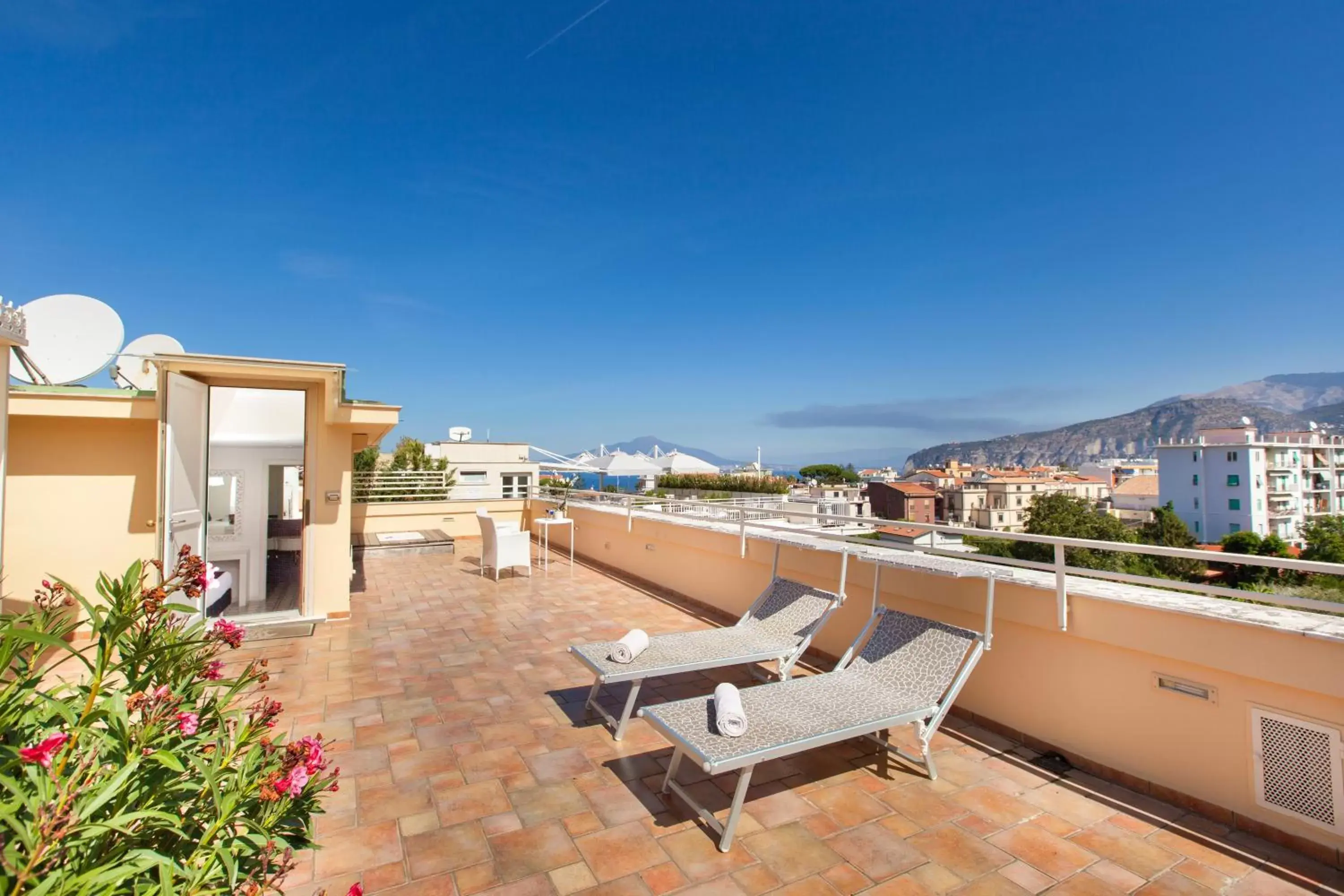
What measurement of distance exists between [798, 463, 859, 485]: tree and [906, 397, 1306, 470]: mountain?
307ft

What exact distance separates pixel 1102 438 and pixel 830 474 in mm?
148706

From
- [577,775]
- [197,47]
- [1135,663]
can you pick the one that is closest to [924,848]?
[1135,663]

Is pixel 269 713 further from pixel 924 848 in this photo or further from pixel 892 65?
pixel 892 65

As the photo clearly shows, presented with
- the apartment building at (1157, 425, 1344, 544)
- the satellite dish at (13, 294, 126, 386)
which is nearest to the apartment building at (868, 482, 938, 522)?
the satellite dish at (13, 294, 126, 386)

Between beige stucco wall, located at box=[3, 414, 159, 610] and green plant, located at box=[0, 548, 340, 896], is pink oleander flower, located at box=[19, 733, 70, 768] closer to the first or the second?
green plant, located at box=[0, 548, 340, 896]

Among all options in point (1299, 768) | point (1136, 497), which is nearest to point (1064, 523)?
point (1299, 768)

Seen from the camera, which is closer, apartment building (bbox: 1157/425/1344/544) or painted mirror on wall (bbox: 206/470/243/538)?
painted mirror on wall (bbox: 206/470/243/538)

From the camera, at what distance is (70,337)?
600cm

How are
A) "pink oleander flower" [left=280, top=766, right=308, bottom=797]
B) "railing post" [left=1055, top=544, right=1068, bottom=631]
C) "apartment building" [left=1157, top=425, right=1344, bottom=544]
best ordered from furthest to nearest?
"apartment building" [left=1157, top=425, right=1344, bottom=544] → "railing post" [left=1055, top=544, right=1068, bottom=631] → "pink oleander flower" [left=280, top=766, right=308, bottom=797]

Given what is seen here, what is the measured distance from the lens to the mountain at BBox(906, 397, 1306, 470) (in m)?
147

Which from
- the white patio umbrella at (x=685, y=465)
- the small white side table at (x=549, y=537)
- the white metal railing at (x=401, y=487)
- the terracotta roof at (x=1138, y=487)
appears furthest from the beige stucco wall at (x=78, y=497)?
the terracotta roof at (x=1138, y=487)

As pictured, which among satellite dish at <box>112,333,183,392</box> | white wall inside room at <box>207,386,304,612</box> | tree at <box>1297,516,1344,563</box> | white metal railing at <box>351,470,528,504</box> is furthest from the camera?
tree at <box>1297,516,1344,563</box>

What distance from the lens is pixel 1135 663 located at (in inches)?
118

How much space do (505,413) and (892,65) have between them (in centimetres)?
2367
